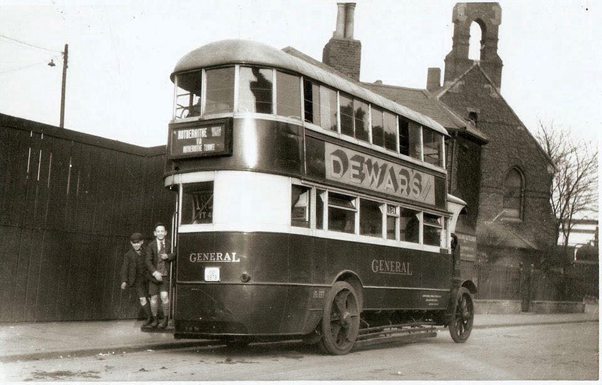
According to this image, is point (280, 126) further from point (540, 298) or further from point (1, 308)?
point (540, 298)

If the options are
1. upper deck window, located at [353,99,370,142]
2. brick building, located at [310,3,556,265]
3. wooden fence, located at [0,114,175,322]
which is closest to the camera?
upper deck window, located at [353,99,370,142]

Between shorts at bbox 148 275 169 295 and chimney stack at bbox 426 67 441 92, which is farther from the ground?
chimney stack at bbox 426 67 441 92

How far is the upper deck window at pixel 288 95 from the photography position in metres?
10.8

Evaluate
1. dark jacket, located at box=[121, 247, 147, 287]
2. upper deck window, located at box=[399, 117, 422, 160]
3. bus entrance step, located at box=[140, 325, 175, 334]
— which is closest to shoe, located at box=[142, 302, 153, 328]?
bus entrance step, located at box=[140, 325, 175, 334]

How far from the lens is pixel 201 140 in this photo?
34.6ft

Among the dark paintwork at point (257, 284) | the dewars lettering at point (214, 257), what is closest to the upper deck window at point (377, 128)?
the dark paintwork at point (257, 284)

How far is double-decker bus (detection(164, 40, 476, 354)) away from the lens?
10.2m

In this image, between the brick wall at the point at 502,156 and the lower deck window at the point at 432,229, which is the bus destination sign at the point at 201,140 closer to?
the lower deck window at the point at 432,229

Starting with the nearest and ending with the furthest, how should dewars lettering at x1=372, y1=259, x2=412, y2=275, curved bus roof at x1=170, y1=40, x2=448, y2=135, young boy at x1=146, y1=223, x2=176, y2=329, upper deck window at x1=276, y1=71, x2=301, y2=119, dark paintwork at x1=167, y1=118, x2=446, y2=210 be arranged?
dark paintwork at x1=167, y1=118, x2=446, y2=210, curved bus roof at x1=170, y1=40, x2=448, y2=135, upper deck window at x1=276, y1=71, x2=301, y2=119, young boy at x1=146, y1=223, x2=176, y2=329, dewars lettering at x1=372, y1=259, x2=412, y2=275

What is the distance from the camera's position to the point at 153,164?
15.9m

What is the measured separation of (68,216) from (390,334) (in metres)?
6.51

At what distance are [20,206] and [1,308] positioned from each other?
181cm

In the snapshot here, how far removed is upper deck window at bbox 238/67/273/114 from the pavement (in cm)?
395

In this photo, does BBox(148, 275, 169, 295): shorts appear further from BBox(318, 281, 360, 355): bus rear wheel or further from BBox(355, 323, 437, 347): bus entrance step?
BBox(355, 323, 437, 347): bus entrance step
